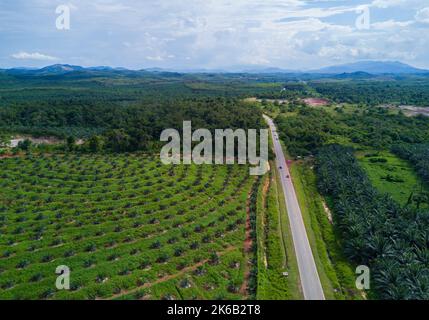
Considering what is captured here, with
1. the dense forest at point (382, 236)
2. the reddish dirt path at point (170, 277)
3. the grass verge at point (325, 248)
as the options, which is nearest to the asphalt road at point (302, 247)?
the grass verge at point (325, 248)

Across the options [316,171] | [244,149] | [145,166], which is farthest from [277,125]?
[145,166]

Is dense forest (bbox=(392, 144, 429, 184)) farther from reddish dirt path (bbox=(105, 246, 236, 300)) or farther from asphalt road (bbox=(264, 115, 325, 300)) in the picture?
reddish dirt path (bbox=(105, 246, 236, 300))

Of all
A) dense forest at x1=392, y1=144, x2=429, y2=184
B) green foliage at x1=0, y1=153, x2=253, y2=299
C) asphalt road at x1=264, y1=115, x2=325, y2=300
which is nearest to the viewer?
green foliage at x1=0, y1=153, x2=253, y2=299

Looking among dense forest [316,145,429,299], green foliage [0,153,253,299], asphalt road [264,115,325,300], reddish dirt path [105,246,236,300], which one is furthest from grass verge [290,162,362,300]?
reddish dirt path [105,246,236,300]

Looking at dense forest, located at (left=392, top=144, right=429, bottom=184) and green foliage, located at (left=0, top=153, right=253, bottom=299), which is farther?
dense forest, located at (left=392, top=144, right=429, bottom=184)

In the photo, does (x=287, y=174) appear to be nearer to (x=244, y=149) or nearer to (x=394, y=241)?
(x=244, y=149)

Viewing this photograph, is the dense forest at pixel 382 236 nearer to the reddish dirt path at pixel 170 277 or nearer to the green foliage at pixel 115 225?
the green foliage at pixel 115 225
